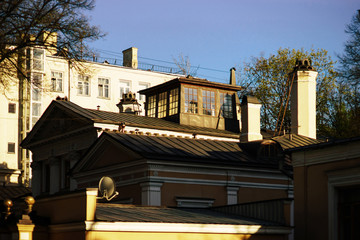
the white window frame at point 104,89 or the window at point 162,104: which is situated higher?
the white window frame at point 104,89

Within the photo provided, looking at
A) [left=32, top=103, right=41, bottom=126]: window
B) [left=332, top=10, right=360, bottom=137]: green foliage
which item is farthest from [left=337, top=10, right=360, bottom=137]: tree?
[left=32, top=103, right=41, bottom=126]: window

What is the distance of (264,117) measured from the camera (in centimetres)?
5475

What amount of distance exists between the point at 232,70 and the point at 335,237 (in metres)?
32.1

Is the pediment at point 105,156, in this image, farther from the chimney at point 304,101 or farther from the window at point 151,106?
the window at point 151,106

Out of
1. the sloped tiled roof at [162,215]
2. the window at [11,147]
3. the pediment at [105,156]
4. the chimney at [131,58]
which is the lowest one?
the sloped tiled roof at [162,215]

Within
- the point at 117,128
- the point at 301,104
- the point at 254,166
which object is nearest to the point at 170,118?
the point at 117,128

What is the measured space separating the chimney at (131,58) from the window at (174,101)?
83.9ft

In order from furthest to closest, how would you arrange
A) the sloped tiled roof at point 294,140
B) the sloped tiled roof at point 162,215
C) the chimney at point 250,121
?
the chimney at point 250,121 → the sloped tiled roof at point 294,140 → the sloped tiled roof at point 162,215

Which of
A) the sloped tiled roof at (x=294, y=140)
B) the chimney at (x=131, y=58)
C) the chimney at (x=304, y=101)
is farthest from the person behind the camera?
the chimney at (x=131, y=58)

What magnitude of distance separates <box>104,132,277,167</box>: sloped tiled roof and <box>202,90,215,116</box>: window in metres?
10.9

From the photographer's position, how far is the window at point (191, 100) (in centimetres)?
4431

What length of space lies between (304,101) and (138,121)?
938 cm

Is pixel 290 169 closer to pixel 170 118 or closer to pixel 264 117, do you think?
pixel 170 118

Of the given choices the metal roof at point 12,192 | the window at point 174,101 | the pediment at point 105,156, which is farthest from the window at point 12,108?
the pediment at point 105,156
